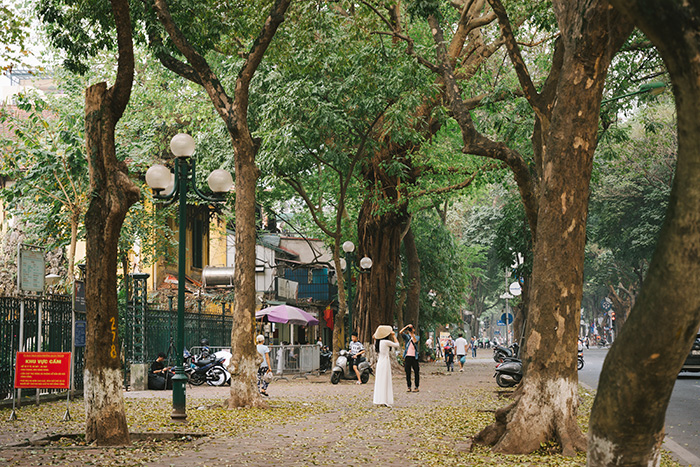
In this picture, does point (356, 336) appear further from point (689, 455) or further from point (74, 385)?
point (689, 455)

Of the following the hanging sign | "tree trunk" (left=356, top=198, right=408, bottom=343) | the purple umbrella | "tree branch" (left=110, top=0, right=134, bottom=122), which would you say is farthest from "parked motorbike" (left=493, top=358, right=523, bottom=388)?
"tree branch" (left=110, top=0, right=134, bottom=122)

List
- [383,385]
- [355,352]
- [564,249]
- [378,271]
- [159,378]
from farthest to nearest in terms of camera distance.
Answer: [378,271] < [355,352] < [159,378] < [383,385] < [564,249]

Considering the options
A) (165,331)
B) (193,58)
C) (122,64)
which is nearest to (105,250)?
(122,64)

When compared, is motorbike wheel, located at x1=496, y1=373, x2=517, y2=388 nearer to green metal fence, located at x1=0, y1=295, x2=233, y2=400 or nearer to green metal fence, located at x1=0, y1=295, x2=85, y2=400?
green metal fence, located at x1=0, y1=295, x2=233, y2=400

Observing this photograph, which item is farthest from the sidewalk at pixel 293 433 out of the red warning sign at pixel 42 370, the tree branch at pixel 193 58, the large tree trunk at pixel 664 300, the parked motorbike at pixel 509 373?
the tree branch at pixel 193 58

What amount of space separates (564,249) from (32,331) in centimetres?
1228

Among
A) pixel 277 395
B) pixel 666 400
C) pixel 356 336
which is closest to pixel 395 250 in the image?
pixel 356 336

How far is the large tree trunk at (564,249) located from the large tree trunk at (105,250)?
15.4 ft

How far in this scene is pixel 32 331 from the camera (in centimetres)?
1673

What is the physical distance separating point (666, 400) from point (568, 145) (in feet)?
17.7

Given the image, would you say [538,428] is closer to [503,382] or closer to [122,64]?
[122,64]

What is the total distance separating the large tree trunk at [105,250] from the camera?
9.50 metres

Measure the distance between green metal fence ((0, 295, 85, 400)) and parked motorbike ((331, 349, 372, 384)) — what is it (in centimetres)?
849

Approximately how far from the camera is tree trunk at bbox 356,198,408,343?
26.8m
